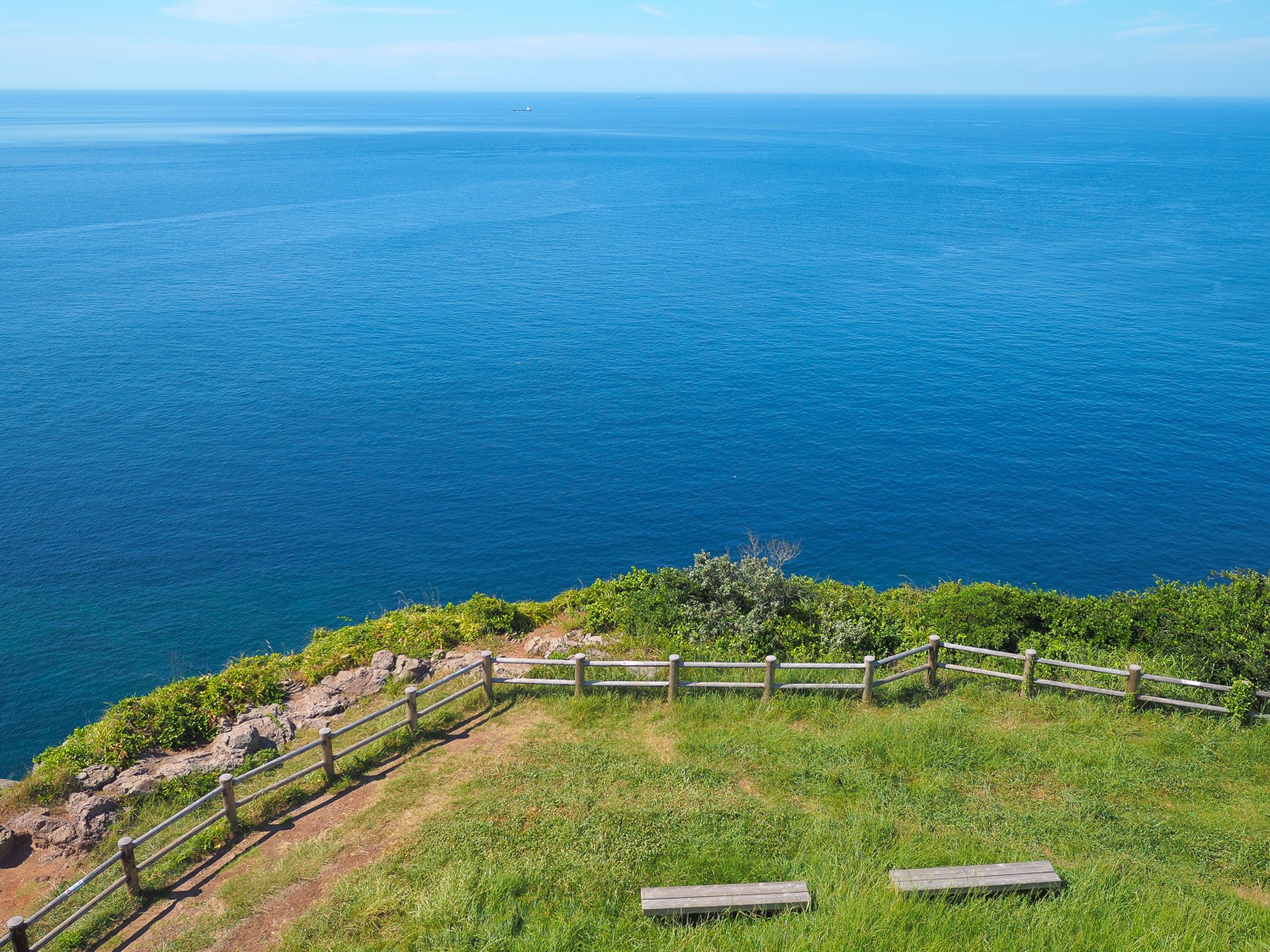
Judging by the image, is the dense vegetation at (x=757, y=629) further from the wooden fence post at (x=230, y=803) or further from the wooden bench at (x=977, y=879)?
the wooden bench at (x=977, y=879)

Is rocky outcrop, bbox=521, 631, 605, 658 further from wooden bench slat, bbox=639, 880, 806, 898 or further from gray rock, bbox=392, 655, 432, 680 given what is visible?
wooden bench slat, bbox=639, 880, 806, 898

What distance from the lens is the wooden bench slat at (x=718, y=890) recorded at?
13.2m

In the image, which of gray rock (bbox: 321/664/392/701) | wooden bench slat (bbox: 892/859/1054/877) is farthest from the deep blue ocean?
wooden bench slat (bbox: 892/859/1054/877)

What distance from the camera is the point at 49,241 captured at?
106 meters

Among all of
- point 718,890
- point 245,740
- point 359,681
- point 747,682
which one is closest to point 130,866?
point 245,740

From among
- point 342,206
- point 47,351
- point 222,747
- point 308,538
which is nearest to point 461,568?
point 308,538

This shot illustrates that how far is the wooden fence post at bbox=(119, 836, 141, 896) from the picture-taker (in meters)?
13.8

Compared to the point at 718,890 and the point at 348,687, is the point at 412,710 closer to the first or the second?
the point at 348,687

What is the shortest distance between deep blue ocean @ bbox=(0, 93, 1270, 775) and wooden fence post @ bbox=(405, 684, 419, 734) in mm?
22171

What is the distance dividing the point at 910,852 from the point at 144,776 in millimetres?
14954

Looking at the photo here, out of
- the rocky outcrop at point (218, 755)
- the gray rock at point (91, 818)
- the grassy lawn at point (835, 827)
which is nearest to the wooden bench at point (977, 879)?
the grassy lawn at point (835, 827)

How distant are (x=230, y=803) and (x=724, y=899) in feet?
29.0

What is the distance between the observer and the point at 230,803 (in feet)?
50.5

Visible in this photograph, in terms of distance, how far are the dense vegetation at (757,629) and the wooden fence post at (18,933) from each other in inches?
261
